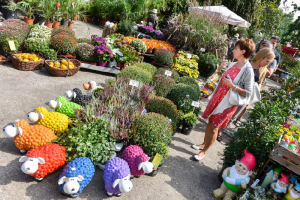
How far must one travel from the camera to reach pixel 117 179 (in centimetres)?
220

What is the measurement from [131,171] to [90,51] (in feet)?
12.4

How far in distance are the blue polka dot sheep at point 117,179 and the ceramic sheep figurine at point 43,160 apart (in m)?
0.55

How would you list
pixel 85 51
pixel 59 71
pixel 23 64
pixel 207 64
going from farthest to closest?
pixel 207 64 < pixel 85 51 < pixel 59 71 < pixel 23 64

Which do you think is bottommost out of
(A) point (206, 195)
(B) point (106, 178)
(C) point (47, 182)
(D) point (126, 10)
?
(A) point (206, 195)

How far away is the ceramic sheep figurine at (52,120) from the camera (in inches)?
107

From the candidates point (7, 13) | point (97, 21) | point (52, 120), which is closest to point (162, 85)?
point (52, 120)

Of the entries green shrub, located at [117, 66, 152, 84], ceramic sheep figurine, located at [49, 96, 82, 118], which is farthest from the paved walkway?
green shrub, located at [117, 66, 152, 84]

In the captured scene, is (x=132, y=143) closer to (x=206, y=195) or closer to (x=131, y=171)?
(x=131, y=171)

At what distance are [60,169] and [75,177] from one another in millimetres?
514

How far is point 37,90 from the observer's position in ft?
13.3

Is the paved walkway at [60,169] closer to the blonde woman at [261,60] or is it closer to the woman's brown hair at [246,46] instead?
the blonde woman at [261,60]

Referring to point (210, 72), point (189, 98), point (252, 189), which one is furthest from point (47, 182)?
point (210, 72)

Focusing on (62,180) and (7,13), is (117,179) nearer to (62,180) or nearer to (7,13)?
(62,180)

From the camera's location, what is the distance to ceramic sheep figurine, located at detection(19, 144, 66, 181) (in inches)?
81.9
